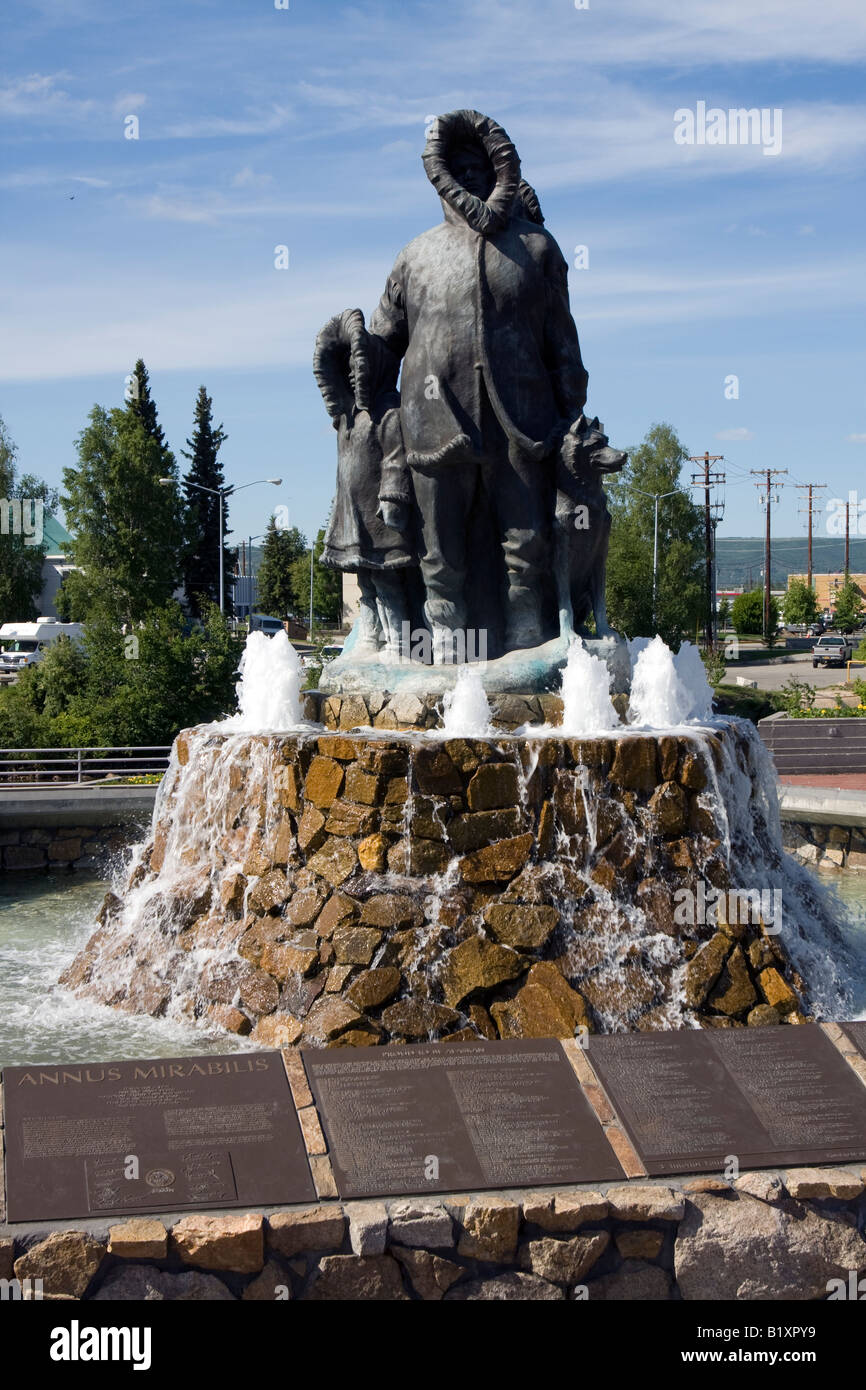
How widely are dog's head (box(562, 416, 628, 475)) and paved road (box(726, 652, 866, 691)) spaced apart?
26.7 m

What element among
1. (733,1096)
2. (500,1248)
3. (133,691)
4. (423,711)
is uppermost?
(423,711)

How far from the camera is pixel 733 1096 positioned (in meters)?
5.12

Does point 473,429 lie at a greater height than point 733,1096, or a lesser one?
greater

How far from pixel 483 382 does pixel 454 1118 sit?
5119 millimetres

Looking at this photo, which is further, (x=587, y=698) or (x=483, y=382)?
(x=483, y=382)

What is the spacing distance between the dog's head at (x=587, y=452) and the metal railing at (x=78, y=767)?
22.9ft

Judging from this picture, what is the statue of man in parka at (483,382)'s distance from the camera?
28.0 ft

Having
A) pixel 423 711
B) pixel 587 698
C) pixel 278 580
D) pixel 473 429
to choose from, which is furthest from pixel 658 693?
pixel 278 580

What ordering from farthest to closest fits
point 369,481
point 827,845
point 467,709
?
point 827,845, point 369,481, point 467,709

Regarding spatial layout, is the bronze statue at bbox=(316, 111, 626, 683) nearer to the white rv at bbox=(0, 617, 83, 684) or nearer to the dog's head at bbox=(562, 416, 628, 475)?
the dog's head at bbox=(562, 416, 628, 475)

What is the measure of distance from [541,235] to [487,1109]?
5875 millimetres

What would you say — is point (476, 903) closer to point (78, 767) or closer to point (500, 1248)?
point (500, 1248)

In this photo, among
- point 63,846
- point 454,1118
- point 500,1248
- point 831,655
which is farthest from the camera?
point 831,655

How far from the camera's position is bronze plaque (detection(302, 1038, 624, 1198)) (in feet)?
15.2
